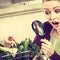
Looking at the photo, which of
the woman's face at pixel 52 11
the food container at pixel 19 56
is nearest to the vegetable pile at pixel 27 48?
the food container at pixel 19 56

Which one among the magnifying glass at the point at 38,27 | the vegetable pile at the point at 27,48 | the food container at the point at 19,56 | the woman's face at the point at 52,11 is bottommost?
the food container at the point at 19,56

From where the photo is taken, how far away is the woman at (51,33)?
134cm

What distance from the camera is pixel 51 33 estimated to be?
137 centimetres

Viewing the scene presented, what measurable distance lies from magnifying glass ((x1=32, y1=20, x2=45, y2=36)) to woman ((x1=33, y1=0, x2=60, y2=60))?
19 mm

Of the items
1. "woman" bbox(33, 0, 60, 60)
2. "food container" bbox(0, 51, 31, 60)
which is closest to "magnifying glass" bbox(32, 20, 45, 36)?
"woman" bbox(33, 0, 60, 60)

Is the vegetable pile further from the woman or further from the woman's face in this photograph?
the woman's face

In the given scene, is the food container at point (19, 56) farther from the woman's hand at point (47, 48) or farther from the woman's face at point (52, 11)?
the woman's face at point (52, 11)

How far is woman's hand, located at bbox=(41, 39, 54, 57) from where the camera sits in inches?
53.3

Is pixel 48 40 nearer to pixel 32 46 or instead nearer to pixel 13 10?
pixel 32 46

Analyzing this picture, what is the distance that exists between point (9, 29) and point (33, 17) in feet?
0.50

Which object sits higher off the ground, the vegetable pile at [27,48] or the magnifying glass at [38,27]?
the magnifying glass at [38,27]

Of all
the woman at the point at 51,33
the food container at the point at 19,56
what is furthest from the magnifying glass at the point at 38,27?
the food container at the point at 19,56

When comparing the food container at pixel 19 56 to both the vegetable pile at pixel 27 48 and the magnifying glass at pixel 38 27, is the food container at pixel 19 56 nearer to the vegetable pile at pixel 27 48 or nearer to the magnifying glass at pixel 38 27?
the vegetable pile at pixel 27 48

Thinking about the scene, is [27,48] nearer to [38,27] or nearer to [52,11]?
[38,27]
